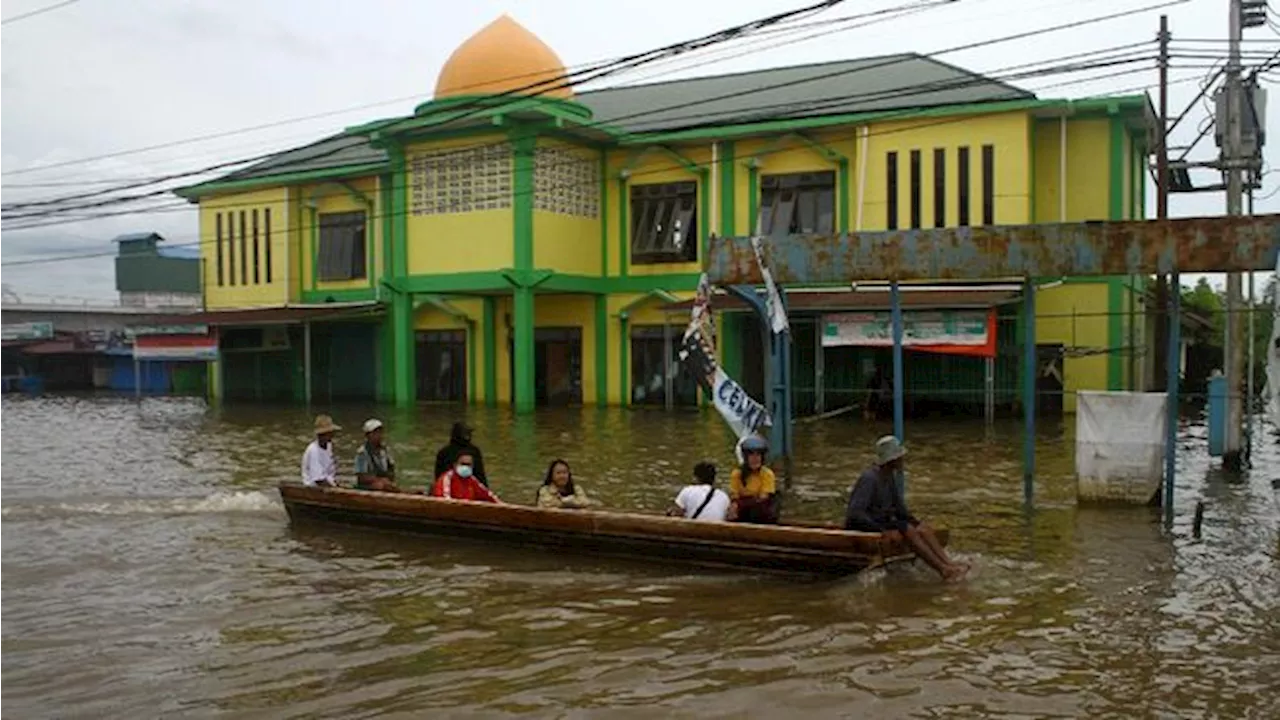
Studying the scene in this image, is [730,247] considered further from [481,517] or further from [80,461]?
[80,461]

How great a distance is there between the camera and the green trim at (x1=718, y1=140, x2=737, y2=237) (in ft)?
101

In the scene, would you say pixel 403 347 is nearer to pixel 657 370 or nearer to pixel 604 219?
pixel 604 219

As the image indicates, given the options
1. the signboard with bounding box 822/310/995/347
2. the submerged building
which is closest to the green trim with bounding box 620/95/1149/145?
the submerged building

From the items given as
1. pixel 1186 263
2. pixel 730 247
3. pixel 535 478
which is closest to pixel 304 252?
pixel 535 478

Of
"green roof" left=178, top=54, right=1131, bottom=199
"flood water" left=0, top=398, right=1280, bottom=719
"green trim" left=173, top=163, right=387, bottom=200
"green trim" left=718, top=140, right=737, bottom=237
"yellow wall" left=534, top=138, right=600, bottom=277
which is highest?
"green roof" left=178, top=54, right=1131, bottom=199

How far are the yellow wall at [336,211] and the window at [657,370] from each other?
8787mm

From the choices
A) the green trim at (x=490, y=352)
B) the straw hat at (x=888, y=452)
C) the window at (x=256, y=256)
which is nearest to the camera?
the straw hat at (x=888, y=452)

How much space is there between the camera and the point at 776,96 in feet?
107

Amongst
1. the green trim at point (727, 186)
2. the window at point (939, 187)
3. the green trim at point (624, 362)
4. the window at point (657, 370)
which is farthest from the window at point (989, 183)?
the green trim at point (624, 362)

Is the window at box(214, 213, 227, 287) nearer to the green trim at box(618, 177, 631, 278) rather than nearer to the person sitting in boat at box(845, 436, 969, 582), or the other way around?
the green trim at box(618, 177, 631, 278)

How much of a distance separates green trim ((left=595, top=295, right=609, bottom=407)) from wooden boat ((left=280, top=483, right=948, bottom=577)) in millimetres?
20454

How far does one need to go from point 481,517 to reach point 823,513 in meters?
4.36

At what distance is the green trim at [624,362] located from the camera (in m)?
33.1

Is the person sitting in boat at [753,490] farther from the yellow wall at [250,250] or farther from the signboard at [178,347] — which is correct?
the signboard at [178,347]
